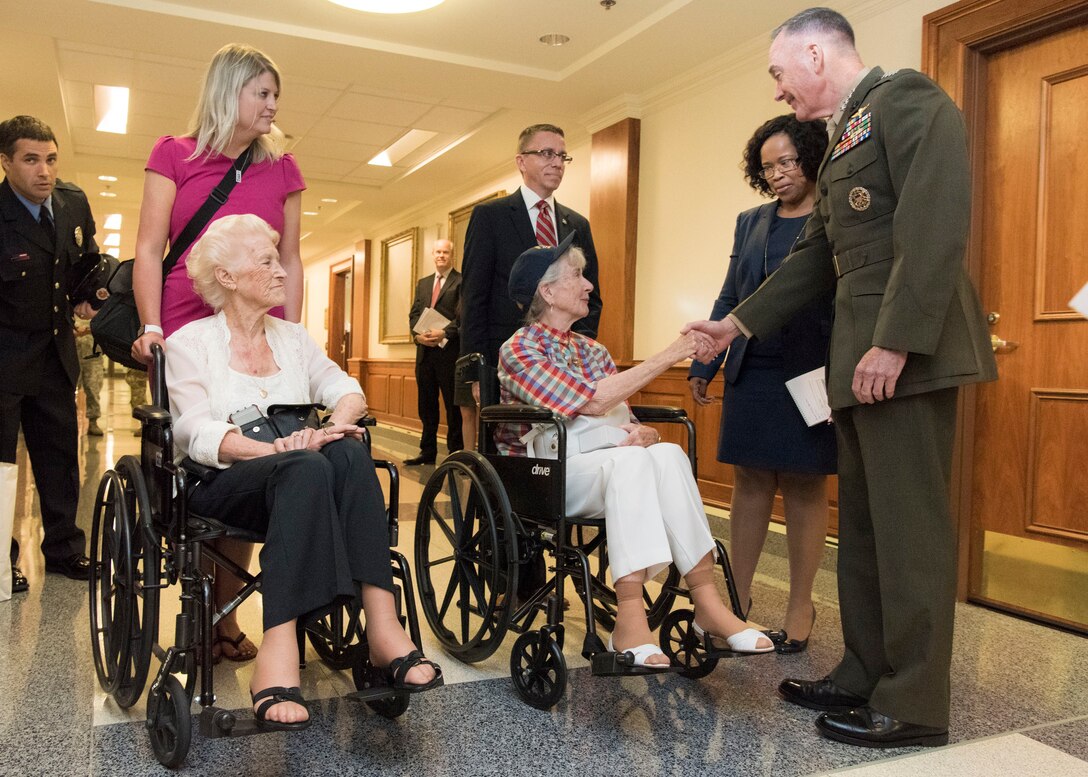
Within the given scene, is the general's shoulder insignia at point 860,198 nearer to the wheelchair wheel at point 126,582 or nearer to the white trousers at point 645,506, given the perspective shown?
the white trousers at point 645,506

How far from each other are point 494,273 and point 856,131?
4.27 feet

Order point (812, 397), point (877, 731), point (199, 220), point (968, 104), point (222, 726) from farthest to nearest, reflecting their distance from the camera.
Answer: point (968, 104)
point (812, 397)
point (199, 220)
point (877, 731)
point (222, 726)

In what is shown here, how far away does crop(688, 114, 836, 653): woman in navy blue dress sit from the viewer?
2.31m

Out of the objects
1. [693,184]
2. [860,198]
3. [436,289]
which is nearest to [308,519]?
[860,198]

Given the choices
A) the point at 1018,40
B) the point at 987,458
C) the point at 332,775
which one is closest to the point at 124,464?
the point at 332,775

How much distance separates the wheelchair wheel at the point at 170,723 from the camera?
4.91 ft

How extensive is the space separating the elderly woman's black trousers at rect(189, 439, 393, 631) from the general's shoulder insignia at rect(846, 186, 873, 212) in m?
1.12

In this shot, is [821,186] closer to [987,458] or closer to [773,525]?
[987,458]

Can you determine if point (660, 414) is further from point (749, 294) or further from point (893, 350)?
point (893, 350)

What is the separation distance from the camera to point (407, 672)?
5.14 ft

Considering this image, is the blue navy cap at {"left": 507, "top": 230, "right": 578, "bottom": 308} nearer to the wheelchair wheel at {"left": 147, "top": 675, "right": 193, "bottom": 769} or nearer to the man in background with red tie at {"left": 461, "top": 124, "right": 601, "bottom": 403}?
the man in background with red tie at {"left": 461, "top": 124, "right": 601, "bottom": 403}

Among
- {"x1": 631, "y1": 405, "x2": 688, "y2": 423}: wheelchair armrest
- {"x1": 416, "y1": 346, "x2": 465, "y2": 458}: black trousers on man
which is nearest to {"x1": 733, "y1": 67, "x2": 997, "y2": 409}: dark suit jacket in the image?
{"x1": 631, "y1": 405, "x2": 688, "y2": 423}: wheelchair armrest

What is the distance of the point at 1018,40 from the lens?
3066 millimetres

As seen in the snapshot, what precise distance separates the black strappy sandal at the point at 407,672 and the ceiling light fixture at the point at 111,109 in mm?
5603
